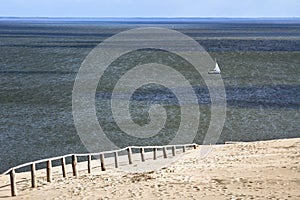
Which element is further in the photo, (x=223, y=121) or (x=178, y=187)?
(x=223, y=121)

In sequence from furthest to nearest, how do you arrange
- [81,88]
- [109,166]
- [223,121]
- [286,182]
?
[81,88] → [223,121] → [109,166] → [286,182]

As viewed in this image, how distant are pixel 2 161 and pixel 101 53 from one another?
7981 cm

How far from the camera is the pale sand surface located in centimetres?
1798

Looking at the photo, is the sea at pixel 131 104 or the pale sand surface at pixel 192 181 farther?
the sea at pixel 131 104

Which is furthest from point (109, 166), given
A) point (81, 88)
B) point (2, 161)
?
point (81, 88)

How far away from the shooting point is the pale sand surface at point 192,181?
17984mm

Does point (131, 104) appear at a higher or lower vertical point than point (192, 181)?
higher

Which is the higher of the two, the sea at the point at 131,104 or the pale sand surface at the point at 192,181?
the sea at the point at 131,104

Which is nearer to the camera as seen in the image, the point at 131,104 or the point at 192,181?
the point at 192,181

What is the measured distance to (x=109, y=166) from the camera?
1012 inches

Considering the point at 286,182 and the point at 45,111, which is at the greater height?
the point at 45,111

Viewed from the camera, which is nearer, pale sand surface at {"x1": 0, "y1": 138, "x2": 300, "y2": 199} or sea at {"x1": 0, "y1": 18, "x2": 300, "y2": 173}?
pale sand surface at {"x1": 0, "y1": 138, "x2": 300, "y2": 199}

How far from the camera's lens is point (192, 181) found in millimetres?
19672

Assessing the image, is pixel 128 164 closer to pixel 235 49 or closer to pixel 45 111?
Answer: pixel 45 111
